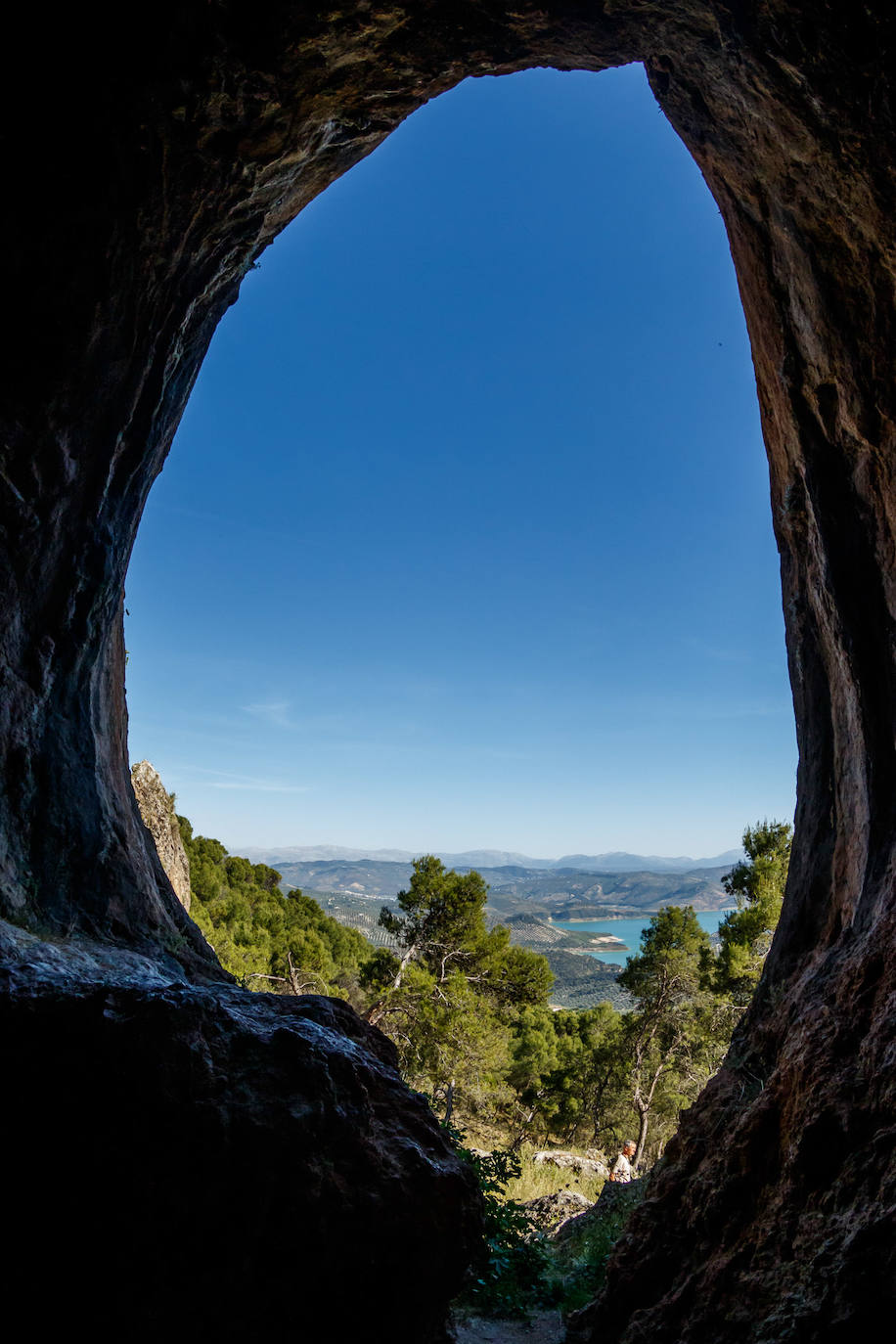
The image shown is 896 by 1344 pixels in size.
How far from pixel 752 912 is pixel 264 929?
19.6 metres

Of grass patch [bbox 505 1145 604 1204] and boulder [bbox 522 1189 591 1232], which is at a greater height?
boulder [bbox 522 1189 591 1232]

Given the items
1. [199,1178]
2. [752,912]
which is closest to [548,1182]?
[752,912]

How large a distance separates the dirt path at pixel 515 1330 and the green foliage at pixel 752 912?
15.8 meters

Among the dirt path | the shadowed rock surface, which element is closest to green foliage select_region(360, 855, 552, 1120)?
the dirt path

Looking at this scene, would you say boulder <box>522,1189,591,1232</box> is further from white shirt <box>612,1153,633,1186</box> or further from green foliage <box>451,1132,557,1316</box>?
green foliage <box>451,1132,557,1316</box>

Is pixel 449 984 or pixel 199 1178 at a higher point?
pixel 199 1178

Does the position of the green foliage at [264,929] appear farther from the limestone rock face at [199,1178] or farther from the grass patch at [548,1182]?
the limestone rock face at [199,1178]

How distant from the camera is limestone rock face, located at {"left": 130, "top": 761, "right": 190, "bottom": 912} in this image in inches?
677

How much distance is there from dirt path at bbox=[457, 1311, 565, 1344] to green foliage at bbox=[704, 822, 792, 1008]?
51.9 ft

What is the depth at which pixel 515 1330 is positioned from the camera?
26.0ft

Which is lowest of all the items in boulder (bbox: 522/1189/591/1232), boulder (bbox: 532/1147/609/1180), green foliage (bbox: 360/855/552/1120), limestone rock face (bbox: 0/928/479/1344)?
boulder (bbox: 532/1147/609/1180)

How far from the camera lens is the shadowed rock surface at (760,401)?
189 inches

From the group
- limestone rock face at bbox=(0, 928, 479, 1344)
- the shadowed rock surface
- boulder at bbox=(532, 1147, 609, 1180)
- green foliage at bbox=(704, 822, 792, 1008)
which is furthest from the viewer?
boulder at bbox=(532, 1147, 609, 1180)

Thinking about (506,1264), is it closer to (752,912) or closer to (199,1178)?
(199,1178)
